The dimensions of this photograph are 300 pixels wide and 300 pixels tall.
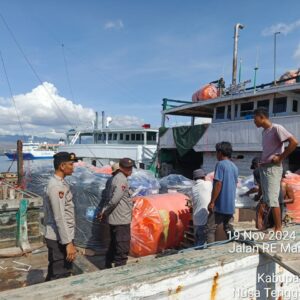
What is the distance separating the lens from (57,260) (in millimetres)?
3281

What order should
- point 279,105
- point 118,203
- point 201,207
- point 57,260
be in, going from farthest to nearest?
point 279,105 < point 201,207 < point 118,203 < point 57,260

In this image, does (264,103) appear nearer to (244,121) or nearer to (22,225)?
(244,121)

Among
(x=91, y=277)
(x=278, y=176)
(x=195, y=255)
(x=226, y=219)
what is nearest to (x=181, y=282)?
(x=195, y=255)

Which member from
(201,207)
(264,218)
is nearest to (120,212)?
(201,207)

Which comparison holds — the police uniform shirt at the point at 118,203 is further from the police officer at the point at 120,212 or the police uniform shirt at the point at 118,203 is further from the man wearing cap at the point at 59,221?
the man wearing cap at the point at 59,221

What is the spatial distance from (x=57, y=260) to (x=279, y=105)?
1190cm

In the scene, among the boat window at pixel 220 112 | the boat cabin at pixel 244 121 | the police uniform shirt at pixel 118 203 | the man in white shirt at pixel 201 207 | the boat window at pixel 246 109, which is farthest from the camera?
the boat window at pixel 220 112

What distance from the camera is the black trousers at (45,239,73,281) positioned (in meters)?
3.25

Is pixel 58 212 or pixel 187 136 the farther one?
pixel 187 136

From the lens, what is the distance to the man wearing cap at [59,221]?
10.2 feet

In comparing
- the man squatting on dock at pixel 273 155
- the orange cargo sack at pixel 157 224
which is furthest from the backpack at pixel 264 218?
the orange cargo sack at pixel 157 224

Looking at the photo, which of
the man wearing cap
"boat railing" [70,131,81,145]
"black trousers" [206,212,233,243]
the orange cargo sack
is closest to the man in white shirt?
"black trousers" [206,212,233,243]

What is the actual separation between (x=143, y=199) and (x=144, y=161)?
576 inches

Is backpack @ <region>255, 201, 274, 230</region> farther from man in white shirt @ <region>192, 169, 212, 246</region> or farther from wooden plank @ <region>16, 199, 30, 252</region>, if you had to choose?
wooden plank @ <region>16, 199, 30, 252</region>
